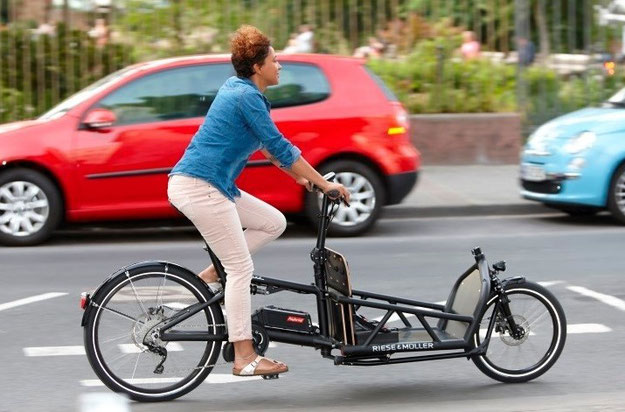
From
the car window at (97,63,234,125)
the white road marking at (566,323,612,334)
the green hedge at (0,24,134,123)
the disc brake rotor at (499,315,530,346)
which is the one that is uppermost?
the green hedge at (0,24,134,123)

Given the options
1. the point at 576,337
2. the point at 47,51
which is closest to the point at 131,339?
the point at 576,337

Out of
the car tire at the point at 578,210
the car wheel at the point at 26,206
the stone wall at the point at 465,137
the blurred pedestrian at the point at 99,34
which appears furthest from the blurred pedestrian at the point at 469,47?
the car wheel at the point at 26,206

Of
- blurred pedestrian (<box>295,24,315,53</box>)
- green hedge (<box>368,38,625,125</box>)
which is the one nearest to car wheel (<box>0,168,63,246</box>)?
blurred pedestrian (<box>295,24,315,53</box>)

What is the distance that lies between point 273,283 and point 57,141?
5.76m

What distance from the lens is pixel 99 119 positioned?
1131 centimetres

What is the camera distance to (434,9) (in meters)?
18.0

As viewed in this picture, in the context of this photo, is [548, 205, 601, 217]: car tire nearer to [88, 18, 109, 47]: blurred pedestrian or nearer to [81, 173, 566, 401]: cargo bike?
[88, 18, 109, 47]: blurred pedestrian

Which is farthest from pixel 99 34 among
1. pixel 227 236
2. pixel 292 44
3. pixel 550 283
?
pixel 227 236

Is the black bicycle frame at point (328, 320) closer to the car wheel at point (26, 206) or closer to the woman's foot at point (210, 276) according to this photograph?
the woman's foot at point (210, 276)

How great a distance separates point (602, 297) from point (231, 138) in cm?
384

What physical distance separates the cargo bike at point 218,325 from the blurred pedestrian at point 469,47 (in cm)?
1165

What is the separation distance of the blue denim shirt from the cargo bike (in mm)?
343

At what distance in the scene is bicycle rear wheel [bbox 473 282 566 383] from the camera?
6337 mm

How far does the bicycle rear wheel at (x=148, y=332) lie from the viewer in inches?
236
